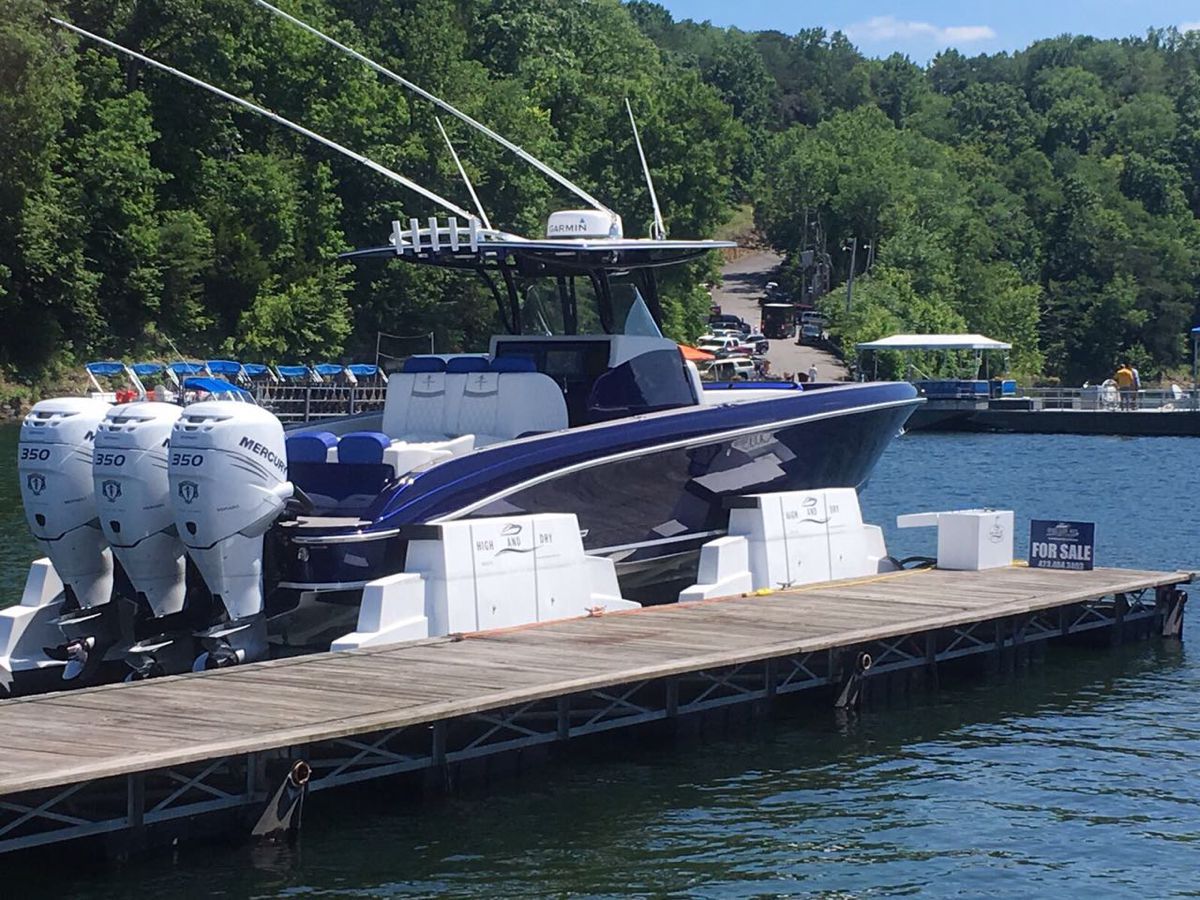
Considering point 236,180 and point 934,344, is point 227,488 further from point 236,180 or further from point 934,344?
point 934,344

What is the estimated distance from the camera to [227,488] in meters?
14.8

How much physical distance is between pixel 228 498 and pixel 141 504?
0.88 m

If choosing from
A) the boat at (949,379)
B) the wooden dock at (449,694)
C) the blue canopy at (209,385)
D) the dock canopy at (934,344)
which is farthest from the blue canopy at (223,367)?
the wooden dock at (449,694)

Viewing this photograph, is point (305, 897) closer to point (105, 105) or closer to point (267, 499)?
point (267, 499)

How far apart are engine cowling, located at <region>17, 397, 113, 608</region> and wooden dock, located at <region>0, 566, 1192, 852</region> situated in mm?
2201

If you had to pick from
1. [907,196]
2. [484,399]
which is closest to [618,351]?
[484,399]

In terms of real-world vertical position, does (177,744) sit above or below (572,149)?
below

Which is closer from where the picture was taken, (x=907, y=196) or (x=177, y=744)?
(x=177, y=744)

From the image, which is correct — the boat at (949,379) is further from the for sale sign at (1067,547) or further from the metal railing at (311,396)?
the for sale sign at (1067,547)

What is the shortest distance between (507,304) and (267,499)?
637cm

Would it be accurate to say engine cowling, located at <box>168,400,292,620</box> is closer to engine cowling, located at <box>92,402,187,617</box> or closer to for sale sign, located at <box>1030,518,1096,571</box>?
engine cowling, located at <box>92,402,187,617</box>

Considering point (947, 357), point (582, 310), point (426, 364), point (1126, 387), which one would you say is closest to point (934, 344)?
point (1126, 387)

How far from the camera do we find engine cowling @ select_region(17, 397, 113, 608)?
15797 millimetres

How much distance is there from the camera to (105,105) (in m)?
64.9
